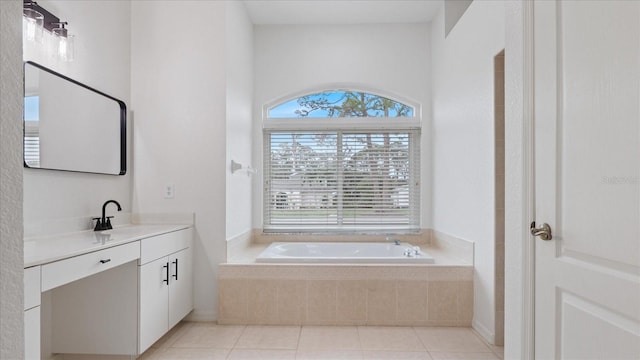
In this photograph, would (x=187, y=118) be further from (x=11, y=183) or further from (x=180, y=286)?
(x=11, y=183)

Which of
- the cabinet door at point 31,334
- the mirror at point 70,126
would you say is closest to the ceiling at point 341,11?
the mirror at point 70,126

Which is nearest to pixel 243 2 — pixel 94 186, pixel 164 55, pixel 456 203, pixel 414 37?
pixel 164 55

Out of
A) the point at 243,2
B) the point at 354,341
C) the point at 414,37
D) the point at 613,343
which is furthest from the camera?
the point at 414,37

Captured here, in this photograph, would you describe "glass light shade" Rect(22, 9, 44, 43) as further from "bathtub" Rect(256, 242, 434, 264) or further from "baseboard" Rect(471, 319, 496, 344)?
"baseboard" Rect(471, 319, 496, 344)

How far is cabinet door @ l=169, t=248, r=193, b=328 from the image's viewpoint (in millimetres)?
2568

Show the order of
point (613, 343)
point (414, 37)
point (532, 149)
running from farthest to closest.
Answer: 1. point (414, 37)
2. point (532, 149)
3. point (613, 343)

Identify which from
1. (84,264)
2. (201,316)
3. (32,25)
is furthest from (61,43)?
(201,316)

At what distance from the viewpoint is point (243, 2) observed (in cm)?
347

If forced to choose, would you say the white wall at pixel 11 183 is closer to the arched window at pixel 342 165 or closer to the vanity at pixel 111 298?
the vanity at pixel 111 298

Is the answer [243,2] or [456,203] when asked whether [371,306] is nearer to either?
[456,203]

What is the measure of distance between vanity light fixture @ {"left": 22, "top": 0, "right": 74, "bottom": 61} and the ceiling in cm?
173

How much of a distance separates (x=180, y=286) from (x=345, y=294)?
Result: 1.24m

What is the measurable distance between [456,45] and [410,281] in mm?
1995

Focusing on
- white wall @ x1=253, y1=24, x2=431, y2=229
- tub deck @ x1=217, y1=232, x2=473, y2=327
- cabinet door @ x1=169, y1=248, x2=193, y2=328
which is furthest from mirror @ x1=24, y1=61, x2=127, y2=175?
white wall @ x1=253, y1=24, x2=431, y2=229
